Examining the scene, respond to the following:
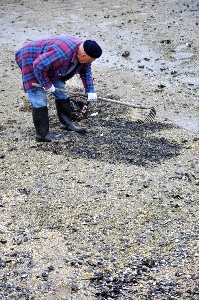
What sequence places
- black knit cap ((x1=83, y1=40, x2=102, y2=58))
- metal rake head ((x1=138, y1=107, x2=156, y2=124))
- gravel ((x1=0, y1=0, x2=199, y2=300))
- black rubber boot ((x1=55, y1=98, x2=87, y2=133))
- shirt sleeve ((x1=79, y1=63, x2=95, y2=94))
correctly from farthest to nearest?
1. metal rake head ((x1=138, y1=107, x2=156, y2=124))
2. black rubber boot ((x1=55, y1=98, x2=87, y2=133))
3. shirt sleeve ((x1=79, y1=63, x2=95, y2=94))
4. black knit cap ((x1=83, y1=40, x2=102, y2=58))
5. gravel ((x1=0, y1=0, x2=199, y2=300))

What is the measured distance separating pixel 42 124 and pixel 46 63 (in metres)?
0.83

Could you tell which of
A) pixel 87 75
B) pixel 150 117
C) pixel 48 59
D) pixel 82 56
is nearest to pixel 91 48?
pixel 82 56

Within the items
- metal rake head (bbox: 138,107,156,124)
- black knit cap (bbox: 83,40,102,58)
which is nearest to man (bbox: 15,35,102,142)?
black knit cap (bbox: 83,40,102,58)

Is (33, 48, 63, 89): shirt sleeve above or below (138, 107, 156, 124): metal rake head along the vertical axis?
above

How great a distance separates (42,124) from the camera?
530cm

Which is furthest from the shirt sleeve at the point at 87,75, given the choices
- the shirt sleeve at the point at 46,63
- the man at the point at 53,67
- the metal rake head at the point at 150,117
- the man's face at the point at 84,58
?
the metal rake head at the point at 150,117

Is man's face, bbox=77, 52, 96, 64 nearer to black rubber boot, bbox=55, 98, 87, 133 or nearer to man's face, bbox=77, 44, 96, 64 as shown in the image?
man's face, bbox=77, 44, 96, 64

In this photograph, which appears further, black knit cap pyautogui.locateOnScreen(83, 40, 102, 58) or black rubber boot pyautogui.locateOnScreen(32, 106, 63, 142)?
black rubber boot pyautogui.locateOnScreen(32, 106, 63, 142)

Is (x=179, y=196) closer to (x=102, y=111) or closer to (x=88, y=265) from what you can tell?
(x=88, y=265)

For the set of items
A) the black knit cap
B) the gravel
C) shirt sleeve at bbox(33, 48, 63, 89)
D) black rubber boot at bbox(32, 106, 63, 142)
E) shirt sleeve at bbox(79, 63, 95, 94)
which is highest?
the black knit cap

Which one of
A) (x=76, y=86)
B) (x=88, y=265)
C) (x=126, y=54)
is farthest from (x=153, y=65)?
(x=88, y=265)

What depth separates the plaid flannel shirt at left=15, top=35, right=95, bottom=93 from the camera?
15.6 feet

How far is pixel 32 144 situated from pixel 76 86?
2.37 m

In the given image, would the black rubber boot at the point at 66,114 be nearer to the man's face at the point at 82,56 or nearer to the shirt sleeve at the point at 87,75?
the shirt sleeve at the point at 87,75
